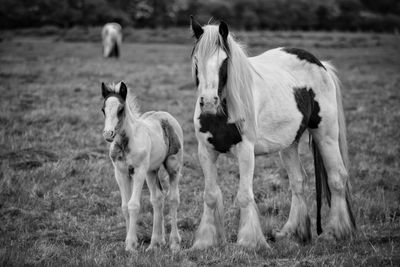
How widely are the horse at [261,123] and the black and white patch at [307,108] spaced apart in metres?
0.01

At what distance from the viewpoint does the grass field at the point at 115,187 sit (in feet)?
15.1

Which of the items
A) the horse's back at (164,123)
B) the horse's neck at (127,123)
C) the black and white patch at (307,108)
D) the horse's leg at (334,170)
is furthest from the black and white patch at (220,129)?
the horse's leg at (334,170)

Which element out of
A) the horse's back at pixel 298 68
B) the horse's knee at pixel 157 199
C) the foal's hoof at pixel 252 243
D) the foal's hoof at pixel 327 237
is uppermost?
the horse's back at pixel 298 68

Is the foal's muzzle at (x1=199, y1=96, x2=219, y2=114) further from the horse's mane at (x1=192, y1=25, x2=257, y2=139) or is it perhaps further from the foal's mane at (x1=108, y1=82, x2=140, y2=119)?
the foal's mane at (x1=108, y1=82, x2=140, y2=119)

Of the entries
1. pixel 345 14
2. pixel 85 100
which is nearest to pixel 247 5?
pixel 345 14

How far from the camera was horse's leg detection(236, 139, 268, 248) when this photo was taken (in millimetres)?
4758

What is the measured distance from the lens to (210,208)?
5.09 m

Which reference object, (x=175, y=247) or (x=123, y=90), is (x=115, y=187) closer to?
(x=175, y=247)

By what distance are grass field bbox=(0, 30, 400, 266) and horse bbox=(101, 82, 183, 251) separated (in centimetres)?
27

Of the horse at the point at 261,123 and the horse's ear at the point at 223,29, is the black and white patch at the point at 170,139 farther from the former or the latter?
the horse's ear at the point at 223,29

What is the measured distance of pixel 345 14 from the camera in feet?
205

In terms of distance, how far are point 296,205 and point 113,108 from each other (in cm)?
257

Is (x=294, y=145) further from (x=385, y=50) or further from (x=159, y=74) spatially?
(x=385, y=50)

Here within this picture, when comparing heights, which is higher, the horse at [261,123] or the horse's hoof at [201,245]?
the horse at [261,123]
